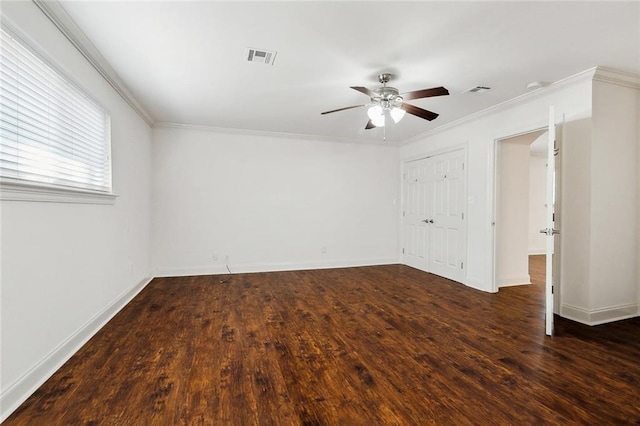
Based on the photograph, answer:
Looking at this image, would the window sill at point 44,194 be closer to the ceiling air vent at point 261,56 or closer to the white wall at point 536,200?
the ceiling air vent at point 261,56

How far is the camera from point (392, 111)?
9.84ft

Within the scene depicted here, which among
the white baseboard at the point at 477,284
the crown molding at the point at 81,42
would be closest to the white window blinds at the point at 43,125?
the crown molding at the point at 81,42

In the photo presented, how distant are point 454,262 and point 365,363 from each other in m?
3.19

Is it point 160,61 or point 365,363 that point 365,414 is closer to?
Answer: point 365,363

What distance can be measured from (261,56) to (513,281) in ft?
15.3

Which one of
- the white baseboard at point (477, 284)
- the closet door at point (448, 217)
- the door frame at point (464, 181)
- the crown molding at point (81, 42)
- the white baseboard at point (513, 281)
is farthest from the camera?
the closet door at point (448, 217)

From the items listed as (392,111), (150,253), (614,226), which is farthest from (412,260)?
(150,253)

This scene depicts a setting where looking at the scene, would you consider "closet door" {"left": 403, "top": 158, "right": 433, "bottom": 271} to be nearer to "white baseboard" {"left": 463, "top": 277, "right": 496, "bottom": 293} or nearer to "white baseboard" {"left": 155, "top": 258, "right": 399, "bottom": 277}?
"white baseboard" {"left": 155, "top": 258, "right": 399, "bottom": 277}

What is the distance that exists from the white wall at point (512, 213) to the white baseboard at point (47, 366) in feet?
16.0

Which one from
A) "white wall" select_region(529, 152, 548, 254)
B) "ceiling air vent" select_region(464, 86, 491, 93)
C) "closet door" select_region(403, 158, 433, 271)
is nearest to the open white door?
"ceiling air vent" select_region(464, 86, 491, 93)

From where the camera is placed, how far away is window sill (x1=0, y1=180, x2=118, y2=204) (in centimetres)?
165

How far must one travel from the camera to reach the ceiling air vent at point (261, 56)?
2.57 metres

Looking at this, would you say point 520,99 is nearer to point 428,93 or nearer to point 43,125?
point 428,93

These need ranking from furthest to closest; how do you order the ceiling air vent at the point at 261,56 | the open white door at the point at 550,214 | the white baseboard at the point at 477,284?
the white baseboard at the point at 477,284 < the open white door at the point at 550,214 < the ceiling air vent at the point at 261,56
